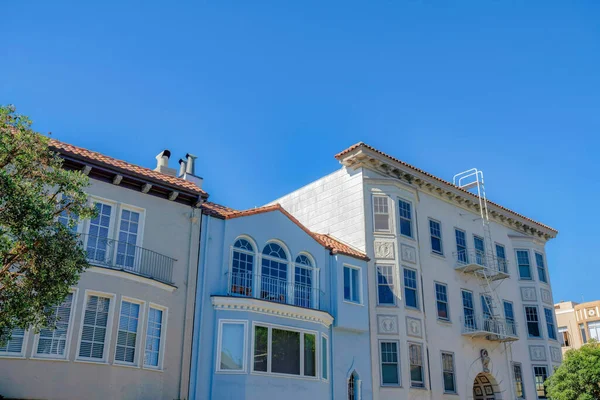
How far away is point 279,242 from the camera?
909 inches

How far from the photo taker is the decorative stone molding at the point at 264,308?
806 inches

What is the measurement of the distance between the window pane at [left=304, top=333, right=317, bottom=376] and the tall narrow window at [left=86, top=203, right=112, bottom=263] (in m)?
7.87

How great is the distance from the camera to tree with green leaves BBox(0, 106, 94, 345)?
11.5m

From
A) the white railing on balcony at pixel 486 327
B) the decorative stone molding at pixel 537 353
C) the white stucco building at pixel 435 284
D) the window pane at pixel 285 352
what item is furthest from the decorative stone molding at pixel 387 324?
the decorative stone molding at pixel 537 353

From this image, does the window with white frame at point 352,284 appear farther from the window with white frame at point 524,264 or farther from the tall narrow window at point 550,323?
the tall narrow window at point 550,323

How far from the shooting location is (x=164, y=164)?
74.8ft

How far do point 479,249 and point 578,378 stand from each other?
320 inches

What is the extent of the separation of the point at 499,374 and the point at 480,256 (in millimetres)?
6022

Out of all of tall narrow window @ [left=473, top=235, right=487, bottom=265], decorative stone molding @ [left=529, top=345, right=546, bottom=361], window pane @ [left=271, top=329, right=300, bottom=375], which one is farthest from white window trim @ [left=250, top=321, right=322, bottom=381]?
decorative stone molding @ [left=529, top=345, right=546, bottom=361]

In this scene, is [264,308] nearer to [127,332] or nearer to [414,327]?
[127,332]

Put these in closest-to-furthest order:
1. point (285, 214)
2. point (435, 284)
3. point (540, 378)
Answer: point (285, 214)
point (435, 284)
point (540, 378)

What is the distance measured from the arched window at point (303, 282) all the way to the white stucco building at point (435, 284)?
11.8 feet

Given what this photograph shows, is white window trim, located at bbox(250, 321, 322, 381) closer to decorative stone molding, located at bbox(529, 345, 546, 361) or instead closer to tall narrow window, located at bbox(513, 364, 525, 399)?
tall narrow window, located at bbox(513, 364, 525, 399)

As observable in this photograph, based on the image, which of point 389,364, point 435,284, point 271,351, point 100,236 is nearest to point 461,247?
point 435,284
